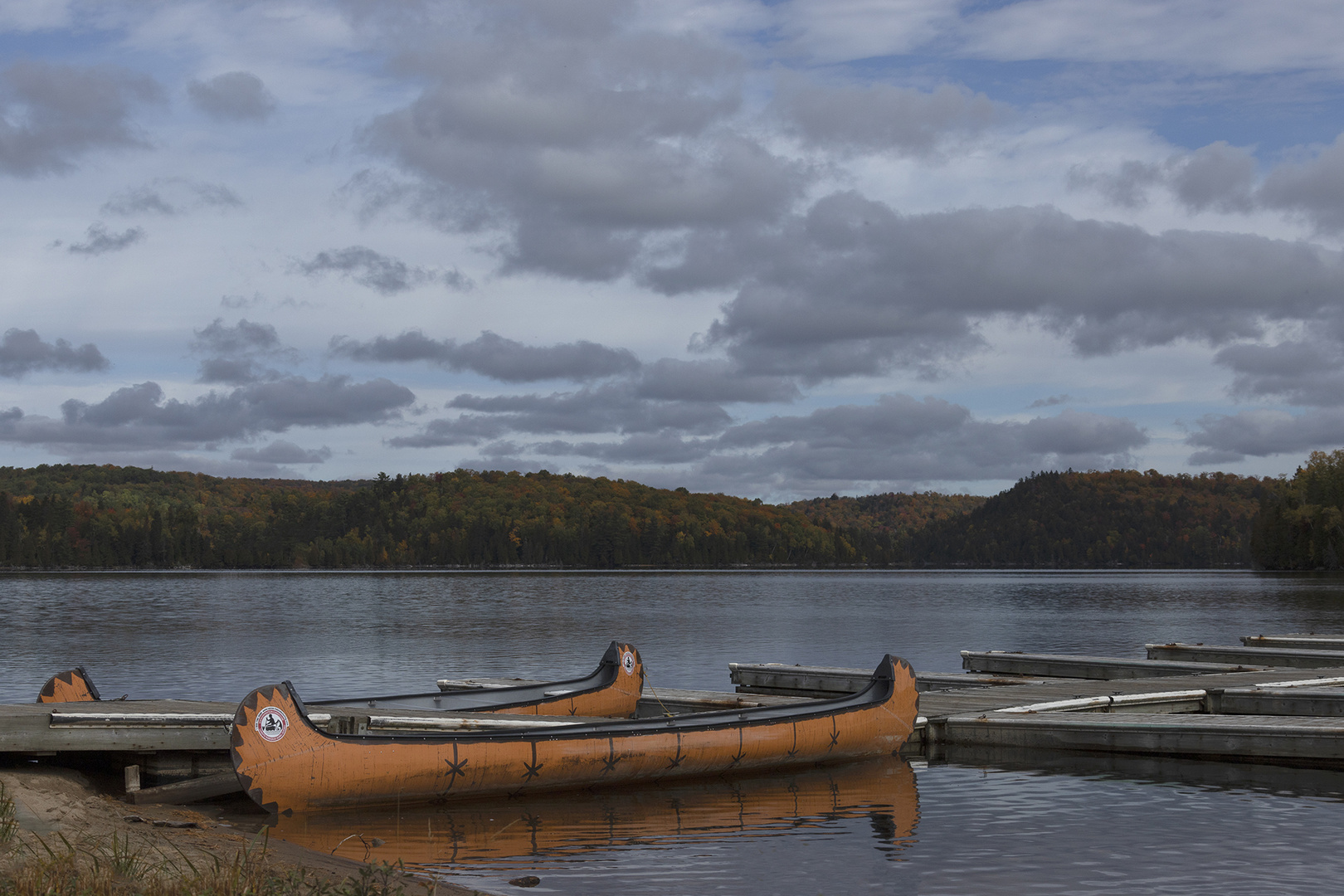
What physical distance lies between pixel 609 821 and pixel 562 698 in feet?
17.8

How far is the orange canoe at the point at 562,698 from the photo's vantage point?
19009 millimetres

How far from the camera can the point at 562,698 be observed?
20.0m

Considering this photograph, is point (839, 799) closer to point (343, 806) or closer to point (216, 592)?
point (343, 806)

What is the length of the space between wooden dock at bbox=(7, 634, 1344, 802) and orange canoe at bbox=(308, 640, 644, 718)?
81 centimetres

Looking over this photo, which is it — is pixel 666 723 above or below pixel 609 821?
above

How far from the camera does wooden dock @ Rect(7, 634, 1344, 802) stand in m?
15.0

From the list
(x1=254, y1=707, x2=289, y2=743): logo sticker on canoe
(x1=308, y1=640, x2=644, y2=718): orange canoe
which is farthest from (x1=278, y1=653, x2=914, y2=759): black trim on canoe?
(x1=308, y1=640, x2=644, y2=718): orange canoe

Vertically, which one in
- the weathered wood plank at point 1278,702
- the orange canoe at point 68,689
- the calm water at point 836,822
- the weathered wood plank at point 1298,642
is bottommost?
the weathered wood plank at point 1298,642

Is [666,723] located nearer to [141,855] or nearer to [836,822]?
[836,822]

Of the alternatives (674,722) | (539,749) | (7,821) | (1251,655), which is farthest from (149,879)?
(1251,655)

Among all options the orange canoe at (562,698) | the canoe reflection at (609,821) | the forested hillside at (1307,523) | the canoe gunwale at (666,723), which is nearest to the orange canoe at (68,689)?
the orange canoe at (562,698)

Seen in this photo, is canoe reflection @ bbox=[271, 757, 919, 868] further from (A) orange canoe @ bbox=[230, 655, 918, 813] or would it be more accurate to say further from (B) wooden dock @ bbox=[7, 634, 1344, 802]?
(B) wooden dock @ bbox=[7, 634, 1344, 802]

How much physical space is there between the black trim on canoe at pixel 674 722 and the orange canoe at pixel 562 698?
231cm

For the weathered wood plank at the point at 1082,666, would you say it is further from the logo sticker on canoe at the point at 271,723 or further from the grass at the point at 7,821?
the grass at the point at 7,821
